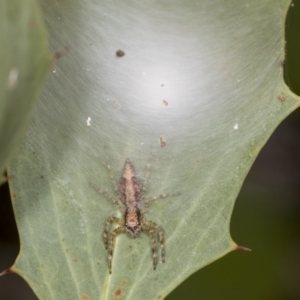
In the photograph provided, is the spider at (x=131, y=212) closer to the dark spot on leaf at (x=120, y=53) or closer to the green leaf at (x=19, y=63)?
the dark spot on leaf at (x=120, y=53)

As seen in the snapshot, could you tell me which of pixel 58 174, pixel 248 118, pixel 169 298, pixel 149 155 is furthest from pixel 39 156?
pixel 169 298

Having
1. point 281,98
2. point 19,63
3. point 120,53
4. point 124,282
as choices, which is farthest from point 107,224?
point 19,63

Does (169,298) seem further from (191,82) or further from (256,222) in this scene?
(191,82)

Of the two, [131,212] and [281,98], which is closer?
[281,98]

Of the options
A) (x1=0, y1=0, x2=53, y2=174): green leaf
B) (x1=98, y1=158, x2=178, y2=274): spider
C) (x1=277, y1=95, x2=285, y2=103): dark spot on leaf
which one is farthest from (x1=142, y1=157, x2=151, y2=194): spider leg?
(x1=0, y1=0, x2=53, y2=174): green leaf

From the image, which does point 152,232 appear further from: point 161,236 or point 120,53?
point 120,53

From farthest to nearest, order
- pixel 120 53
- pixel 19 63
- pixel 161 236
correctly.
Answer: pixel 161 236
pixel 120 53
pixel 19 63

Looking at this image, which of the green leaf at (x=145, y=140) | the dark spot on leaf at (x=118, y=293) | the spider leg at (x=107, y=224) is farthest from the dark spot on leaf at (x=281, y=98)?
the dark spot on leaf at (x=118, y=293)

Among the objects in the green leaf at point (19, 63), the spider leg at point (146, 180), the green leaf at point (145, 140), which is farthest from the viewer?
the spider leg at point (146, 180)
